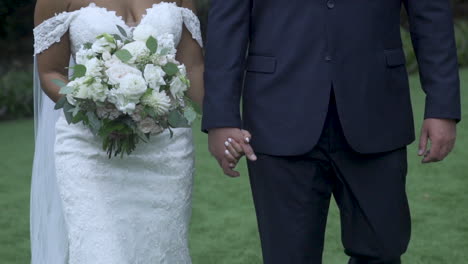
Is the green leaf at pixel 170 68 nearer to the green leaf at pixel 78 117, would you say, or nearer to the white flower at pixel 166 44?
the white flower at pixel 166 44

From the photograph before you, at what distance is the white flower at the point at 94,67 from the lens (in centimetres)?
417

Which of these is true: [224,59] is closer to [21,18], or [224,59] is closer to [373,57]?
[373,57]

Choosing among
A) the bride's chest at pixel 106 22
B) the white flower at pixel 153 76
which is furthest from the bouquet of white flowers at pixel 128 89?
the bride's chest at pixel 106 22

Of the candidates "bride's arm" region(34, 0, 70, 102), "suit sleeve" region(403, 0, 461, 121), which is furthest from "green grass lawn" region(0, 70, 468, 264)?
"suit sleeve" region(403, 0, 461, 121)

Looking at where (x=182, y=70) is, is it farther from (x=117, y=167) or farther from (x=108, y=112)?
(x=117, y=167)

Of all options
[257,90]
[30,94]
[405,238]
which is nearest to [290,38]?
[257,90]

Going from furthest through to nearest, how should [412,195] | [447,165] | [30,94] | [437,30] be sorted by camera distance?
1. [30,94]
2. [447,165]
3. [412,195]
4. [437,30]

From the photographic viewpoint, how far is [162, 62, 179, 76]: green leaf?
14.0 feet

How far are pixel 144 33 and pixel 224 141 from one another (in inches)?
34.0

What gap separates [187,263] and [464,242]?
2578mm

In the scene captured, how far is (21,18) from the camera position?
17.1 m

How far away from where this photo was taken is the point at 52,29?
4547 mm

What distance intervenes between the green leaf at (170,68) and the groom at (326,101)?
21.0 inches

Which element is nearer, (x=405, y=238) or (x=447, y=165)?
(x=405, y=238)
